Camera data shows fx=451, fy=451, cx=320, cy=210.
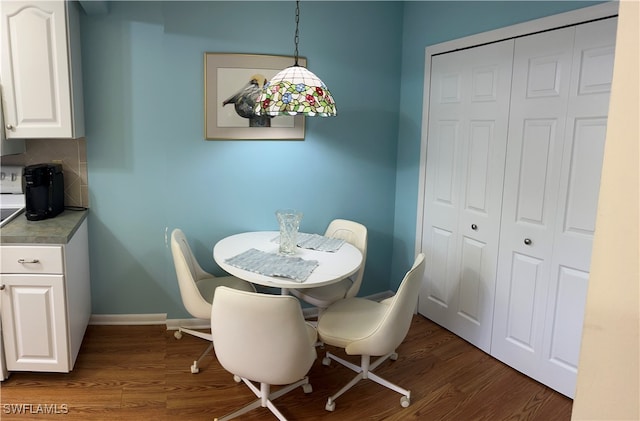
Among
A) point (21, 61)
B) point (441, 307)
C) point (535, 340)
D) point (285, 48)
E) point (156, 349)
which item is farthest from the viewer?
point (441, 307)

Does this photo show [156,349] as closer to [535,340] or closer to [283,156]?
[283,156]

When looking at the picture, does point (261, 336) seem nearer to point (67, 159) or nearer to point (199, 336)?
point (199, 336)

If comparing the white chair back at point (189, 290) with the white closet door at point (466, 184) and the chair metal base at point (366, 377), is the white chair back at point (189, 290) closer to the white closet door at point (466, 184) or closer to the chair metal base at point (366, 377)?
the chair metal base at point (366, 377)

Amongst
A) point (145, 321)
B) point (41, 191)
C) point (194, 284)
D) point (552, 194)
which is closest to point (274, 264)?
point (194, 284)

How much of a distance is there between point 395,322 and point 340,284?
865mm

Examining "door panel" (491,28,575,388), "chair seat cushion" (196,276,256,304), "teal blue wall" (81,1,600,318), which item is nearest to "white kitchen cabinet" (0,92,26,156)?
"teal blue wall" (81,1,600,318)

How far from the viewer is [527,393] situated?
2.59 metres

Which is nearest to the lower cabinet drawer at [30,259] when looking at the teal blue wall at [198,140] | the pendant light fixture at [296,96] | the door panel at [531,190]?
the teal blue wall at [198,140]

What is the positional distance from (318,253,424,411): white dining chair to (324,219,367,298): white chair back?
28 centimetres

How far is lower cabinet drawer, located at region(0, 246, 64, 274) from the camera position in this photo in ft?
7.75

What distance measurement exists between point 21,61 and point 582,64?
301 cm

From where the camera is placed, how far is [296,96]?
2141 millimetres

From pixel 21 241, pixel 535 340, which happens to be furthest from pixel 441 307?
pixel 21 241

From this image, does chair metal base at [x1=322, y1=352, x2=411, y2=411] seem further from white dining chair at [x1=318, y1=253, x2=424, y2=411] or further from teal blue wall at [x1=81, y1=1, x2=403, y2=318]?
teal blue wall at [x1=81, y1=1, x2=403, y2=318]
